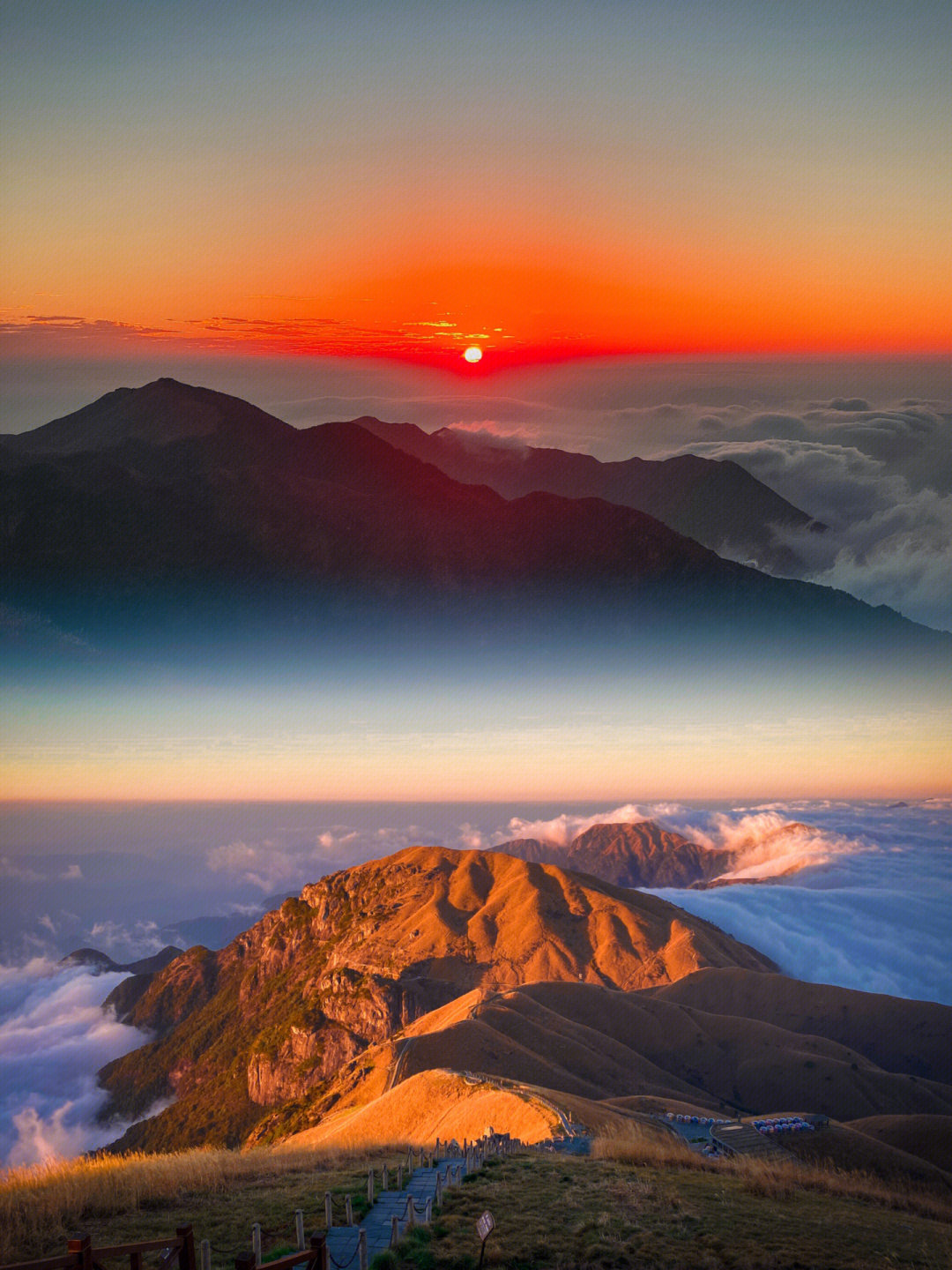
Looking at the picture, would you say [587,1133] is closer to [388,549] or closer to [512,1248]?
[512,1248]

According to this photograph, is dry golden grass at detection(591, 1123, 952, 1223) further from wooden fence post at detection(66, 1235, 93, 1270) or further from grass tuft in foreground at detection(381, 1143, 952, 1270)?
wooden fence post at detection(66, 1235, 93, 1270)

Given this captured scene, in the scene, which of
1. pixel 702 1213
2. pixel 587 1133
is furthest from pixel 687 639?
pixel 702 1213

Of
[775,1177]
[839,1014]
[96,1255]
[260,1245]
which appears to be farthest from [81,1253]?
[839,1014]

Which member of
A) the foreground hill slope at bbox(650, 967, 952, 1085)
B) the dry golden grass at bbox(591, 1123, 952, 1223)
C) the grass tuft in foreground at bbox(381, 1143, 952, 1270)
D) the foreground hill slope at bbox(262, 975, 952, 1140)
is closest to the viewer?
the grass tuft in foreground at bbox(381, 1143, 952, 1270)

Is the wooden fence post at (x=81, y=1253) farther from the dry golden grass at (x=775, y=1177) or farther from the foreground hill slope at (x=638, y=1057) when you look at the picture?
the foreground hill slope at (x=638, y=1057)

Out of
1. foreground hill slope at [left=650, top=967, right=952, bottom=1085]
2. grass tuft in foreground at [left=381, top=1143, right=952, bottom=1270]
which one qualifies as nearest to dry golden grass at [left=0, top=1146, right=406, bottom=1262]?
grass tuft in foreground at [left=381, top=1143, right=952, bottom=1270]

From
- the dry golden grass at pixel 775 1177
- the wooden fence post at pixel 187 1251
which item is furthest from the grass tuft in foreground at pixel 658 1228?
the wooden fence post at pixel 187 1251

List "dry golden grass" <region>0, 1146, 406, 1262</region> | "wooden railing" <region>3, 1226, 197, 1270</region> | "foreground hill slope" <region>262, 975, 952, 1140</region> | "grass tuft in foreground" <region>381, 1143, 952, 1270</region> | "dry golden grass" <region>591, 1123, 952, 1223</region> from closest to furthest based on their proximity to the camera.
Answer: "wooden railing" <region>3, 1226, 197, 1270</region>
"grass tuft in foreground" <region>381, 1143, 952, 1270</region>
"dry golden grass" <region>0, 1146, 406, 1262</region>
"dry golden grass" <region>591, 1123, 952, 1223</region>
"foreground hill slope" <region>262, 975, 952, 1140</region>

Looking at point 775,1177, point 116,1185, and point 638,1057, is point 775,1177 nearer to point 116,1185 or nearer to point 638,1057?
point 116,1185
